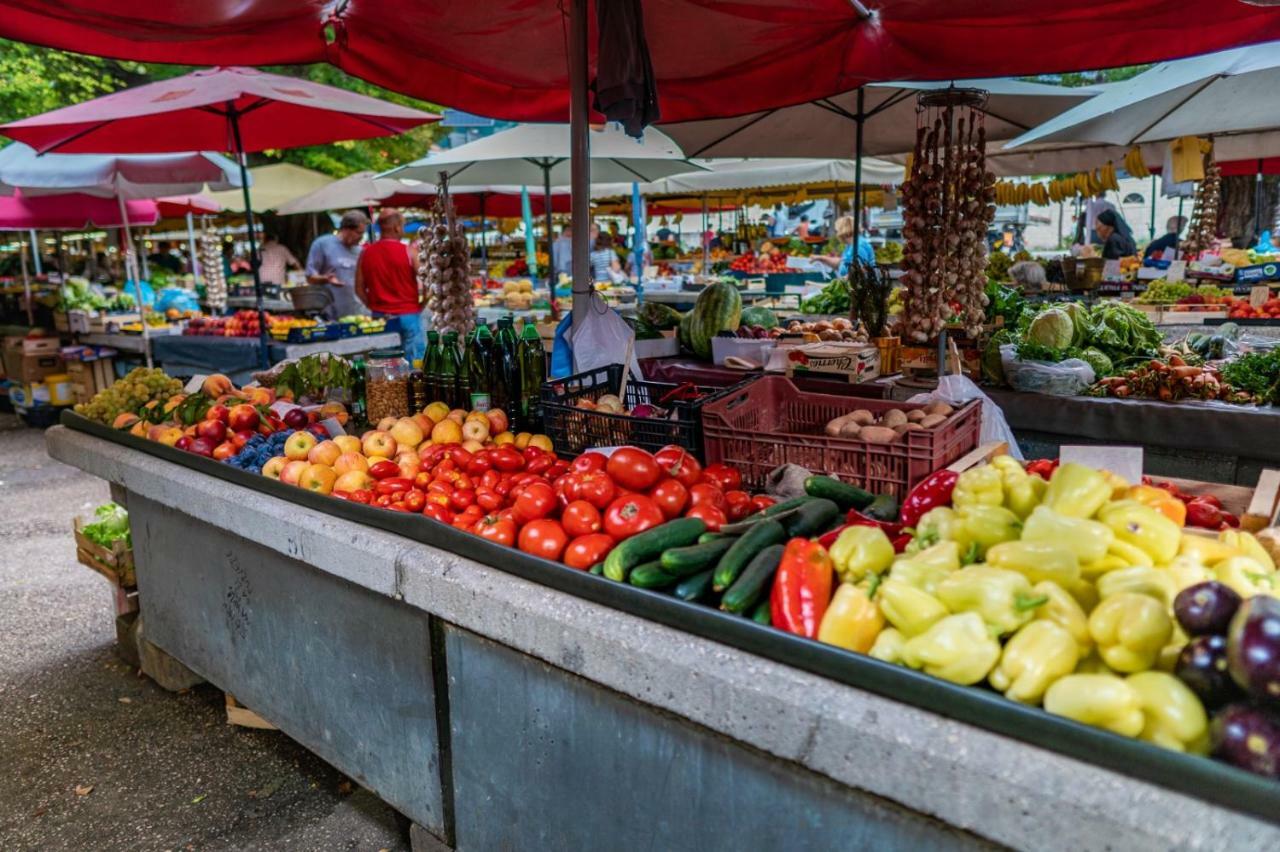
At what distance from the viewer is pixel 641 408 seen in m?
3.50

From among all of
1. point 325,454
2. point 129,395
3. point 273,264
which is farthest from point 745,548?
point 273,264

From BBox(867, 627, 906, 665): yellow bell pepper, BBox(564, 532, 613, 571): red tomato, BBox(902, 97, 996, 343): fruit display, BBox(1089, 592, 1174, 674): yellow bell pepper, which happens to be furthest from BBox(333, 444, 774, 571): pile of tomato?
BBox(902, 97, 996, 343): fruit display

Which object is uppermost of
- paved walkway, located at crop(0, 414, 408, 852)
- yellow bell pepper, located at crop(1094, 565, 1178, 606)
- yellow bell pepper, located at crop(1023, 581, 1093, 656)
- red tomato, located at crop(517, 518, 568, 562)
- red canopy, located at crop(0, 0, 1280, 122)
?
red canopy, located at crop(0, 0, 1280, 122)

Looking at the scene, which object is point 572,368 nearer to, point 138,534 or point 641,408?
point 641,408

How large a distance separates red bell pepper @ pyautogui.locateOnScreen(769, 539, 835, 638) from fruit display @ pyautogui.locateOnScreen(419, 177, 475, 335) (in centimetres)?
444

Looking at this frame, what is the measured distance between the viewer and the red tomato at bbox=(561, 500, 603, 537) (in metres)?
2.57

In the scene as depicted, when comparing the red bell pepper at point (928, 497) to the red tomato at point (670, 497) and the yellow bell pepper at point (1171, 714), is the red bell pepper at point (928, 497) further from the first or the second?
the yellow bell pepper at point (1171, 714)

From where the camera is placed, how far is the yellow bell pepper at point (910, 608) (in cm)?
180

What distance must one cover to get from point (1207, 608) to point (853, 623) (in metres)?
0.67

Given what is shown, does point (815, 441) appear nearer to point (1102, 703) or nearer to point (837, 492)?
point (837, 492)

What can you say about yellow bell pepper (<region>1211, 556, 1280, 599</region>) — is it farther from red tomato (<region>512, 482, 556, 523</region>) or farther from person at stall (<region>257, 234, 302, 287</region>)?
person at stall (<region>257, 234, 302, 287</region>)

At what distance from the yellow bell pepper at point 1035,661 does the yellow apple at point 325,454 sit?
8.73 feet

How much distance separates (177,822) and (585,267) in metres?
3.00

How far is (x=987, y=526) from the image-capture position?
6.59ft
